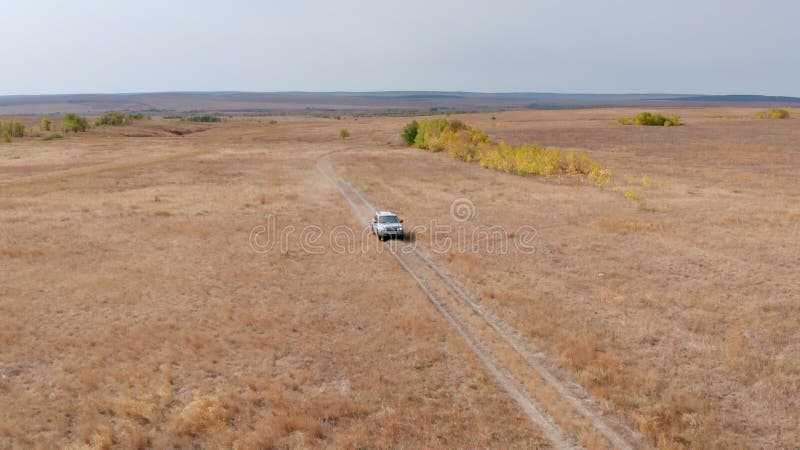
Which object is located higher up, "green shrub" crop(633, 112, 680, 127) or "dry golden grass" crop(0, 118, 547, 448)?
"green shrub" crop(633, 112, 680, 127)

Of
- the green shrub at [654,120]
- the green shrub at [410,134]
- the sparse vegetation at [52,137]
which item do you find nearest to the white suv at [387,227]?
the green shrub at [410,134]

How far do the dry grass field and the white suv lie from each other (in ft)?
3.26

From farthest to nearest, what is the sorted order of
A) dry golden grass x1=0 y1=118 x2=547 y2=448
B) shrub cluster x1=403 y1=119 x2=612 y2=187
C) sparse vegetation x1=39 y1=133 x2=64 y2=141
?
sparse vegetation x1=39 y1=133 x2=64 y2=141, shrub cluster x1=403 y1=119 x2=612 y2=187, dry golden grass x1=0 y1=118 x2=547 y2=448

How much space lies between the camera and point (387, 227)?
34281 millimetres

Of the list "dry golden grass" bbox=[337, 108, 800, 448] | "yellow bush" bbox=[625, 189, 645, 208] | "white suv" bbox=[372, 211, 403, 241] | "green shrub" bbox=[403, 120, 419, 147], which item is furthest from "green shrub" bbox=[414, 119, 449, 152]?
"white suv" bbox=[372, 211, 403, 241]

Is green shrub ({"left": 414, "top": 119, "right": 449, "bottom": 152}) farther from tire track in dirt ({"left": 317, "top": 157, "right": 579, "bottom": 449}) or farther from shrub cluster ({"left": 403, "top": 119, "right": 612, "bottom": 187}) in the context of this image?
tire track in dirt ({"left": 317, "top": 157, "right": 579, "bottom": 449})

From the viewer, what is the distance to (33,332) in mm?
20250

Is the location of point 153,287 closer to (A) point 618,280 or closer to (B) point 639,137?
(A) point 618,280

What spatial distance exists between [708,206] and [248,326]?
38744mm

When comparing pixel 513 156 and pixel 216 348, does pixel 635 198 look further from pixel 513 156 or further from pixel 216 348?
pixel 216 348

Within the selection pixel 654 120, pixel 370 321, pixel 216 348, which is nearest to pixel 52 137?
pixel 216 348

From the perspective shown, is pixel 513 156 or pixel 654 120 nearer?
pixel 513 156

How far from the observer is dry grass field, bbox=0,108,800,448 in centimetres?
1452

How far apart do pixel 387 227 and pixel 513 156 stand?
3727 cm
